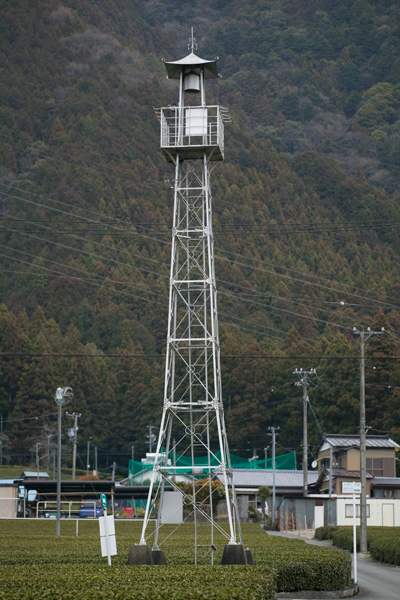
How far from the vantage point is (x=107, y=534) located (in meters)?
20.5

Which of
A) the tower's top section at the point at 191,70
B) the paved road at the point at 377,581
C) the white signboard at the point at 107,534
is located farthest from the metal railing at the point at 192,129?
the paved road at the point at 377,581

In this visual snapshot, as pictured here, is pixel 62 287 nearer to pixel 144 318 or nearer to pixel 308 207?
pixel 144 318

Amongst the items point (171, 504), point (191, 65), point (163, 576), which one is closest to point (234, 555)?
point (171, 504)

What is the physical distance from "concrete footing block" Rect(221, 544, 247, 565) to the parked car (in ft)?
137

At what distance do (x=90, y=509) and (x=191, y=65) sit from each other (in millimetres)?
43905

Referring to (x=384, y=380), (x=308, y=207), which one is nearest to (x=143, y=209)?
(x=308, y=207)

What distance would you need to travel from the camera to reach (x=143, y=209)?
17788cm

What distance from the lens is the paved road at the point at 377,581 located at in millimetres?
23130

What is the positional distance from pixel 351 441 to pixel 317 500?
35.5 ft

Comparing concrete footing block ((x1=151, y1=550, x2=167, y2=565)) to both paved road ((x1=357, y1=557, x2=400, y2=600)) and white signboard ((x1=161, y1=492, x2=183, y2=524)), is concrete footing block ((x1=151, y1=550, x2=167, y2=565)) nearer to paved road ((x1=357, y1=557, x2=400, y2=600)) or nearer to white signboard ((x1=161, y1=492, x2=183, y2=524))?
white signboard ((x1=161, y1=492, x2=183, y2=524))

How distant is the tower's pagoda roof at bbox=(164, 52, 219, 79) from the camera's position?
88.6 ft

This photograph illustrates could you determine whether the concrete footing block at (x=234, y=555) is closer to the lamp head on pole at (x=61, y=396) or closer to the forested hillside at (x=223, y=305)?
the lamp head on pole at (x=61, y=396)

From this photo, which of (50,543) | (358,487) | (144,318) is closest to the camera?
(358,487)

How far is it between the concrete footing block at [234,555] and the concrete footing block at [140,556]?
1.74 m
